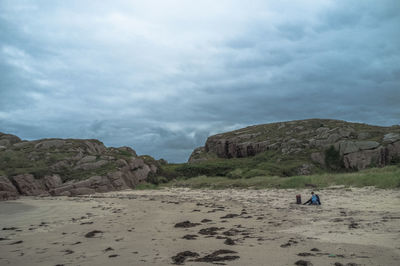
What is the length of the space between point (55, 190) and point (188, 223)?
20729 mm

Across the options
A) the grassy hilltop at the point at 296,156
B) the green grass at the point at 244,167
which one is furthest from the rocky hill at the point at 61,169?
the green grass at the point at 244,167

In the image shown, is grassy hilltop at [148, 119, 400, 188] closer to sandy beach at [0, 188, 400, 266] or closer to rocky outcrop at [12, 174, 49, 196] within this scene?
sandy beach at [0, 188, 400, 266]

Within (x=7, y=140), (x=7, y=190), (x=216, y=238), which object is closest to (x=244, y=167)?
(x=7, y=190)

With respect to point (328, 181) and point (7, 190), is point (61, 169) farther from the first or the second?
point (328, 181)

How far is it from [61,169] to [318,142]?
135 feet

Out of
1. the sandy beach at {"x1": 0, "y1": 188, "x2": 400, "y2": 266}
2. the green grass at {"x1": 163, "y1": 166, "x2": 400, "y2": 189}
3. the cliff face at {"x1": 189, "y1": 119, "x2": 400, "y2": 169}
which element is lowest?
the sandy beach at {"x1": 0, "y1": 188, "x2": 400, "y2": 266}

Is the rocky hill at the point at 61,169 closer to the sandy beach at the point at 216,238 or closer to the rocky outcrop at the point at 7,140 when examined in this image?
the rocky outcrop at the point at 7,140

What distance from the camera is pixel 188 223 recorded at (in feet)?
33.8

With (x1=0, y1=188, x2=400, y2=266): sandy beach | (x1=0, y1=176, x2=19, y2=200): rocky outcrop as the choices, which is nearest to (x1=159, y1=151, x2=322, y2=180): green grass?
(x1=0, y1=176, x2=19, y2=200): rocky outcrop

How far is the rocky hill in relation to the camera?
2655 centimetres

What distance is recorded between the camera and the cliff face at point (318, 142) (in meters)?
41.2

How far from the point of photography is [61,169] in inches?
1225

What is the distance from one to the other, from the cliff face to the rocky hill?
26846 millimetres

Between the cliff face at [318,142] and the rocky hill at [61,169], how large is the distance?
26846 millimetres
